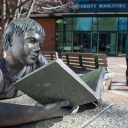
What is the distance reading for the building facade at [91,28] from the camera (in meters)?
19.5

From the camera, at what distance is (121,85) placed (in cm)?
723

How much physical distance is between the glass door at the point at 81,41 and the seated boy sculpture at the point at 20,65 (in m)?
19.1

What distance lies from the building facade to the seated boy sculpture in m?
17.2

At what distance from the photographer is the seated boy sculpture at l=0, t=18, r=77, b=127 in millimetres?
1642

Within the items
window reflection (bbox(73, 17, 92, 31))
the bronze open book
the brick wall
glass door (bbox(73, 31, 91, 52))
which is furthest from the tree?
the brick wall

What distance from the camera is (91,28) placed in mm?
20719

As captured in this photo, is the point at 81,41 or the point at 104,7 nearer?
the point at 104,7

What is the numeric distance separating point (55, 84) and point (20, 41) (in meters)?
0.63

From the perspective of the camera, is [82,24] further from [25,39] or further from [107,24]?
[25,39]

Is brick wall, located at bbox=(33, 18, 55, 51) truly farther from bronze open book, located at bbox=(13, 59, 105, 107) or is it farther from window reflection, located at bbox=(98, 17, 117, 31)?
bronze open book, located at bbox=(13, 59, 105, 107)

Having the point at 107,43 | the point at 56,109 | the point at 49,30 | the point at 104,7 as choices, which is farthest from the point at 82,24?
the point at 56,109

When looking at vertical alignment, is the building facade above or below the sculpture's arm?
above

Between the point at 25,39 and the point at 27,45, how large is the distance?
0.06 metres

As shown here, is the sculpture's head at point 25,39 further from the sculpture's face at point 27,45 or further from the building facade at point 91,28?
the building facade at point 91,28
